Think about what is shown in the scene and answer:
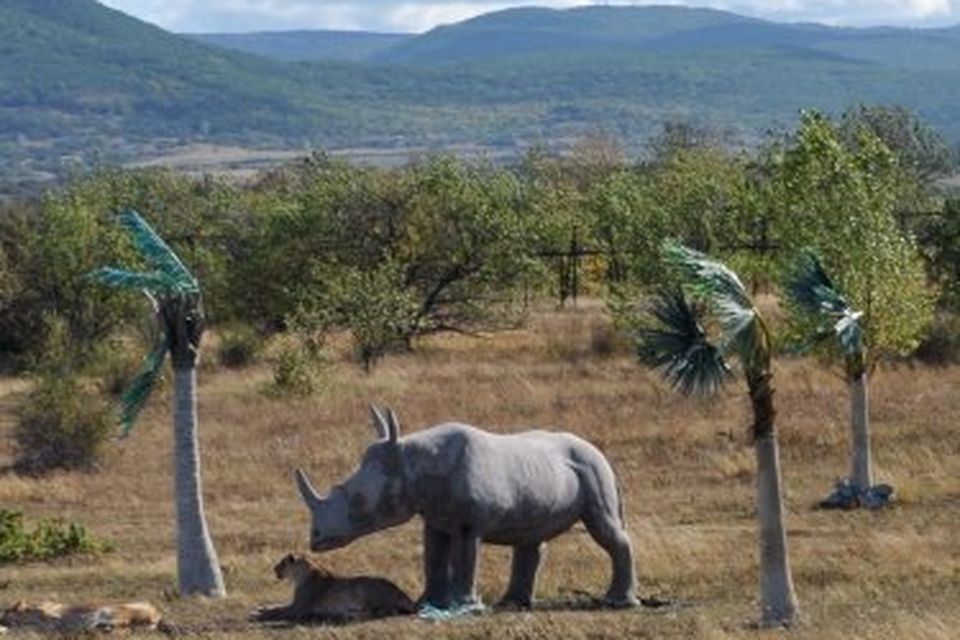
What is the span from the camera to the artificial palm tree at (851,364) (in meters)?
17.5

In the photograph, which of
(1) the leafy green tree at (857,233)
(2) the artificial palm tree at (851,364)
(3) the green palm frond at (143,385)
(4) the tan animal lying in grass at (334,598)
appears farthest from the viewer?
(1) the leafy green tree at (857,233)

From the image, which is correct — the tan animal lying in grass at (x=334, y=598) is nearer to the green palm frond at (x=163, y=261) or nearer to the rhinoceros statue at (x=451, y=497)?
the rhinoceros statue at (x=451, y=497)

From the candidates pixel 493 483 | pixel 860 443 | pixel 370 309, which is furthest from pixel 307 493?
pixel 370 309

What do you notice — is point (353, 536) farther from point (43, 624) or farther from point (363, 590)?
point (43, 624)

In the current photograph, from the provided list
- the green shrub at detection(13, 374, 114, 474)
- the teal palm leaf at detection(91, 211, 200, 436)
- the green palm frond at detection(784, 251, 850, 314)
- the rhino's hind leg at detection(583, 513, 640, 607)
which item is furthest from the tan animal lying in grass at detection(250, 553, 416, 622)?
the green shrub at detection(13, 374, 114, 474)

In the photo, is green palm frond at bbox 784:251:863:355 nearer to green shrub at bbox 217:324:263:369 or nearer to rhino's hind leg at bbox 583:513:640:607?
rhino's hind leg at bbox 583:513:640:607

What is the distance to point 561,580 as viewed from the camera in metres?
19.8

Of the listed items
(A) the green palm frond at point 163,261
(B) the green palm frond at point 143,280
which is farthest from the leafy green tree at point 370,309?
(B) the green palm frond at point 143,280

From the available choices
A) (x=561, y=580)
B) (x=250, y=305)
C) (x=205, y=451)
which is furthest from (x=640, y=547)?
(x=250, y=305)

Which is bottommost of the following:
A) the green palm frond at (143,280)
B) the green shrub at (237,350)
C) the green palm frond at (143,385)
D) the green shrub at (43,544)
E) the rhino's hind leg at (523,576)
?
the green shrub at (237,350)

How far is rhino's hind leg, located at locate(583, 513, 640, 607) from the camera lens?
1784 cm

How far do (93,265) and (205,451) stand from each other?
15328 mm

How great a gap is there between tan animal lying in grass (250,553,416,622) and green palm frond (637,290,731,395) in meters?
3.06

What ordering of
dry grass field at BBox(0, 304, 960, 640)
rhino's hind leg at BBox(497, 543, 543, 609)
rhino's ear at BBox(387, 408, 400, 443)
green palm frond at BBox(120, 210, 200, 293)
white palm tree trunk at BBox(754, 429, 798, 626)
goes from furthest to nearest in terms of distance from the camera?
green palm frond at BBox(120, 210, 200, 293) < rhino's hind leg at BBox(497, 543, 543, 609) < dry grass field at BBox(0, 304, 960, 640) < rhino's ear at BBox(387, 408, 400, 443) < white palm tree trunk at BBox(754, 429, 798, 626)
